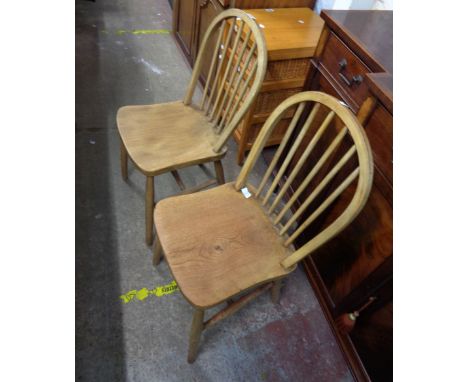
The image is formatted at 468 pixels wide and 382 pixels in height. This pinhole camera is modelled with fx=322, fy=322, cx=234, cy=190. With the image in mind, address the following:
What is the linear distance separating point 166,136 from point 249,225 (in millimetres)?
530

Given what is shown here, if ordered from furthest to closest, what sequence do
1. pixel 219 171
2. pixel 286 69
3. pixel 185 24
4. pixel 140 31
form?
pixel 140 31 < pixel 185 24 < pixel 286 69 < pixel 219 171

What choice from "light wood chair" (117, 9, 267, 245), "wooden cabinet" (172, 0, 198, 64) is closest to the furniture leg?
"light wood chair" (117, 9, 267, 245)

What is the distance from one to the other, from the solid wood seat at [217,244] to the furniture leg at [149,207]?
0.73 feet

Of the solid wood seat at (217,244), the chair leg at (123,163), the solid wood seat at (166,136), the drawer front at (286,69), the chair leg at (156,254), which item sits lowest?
the chair leg at (156,254)

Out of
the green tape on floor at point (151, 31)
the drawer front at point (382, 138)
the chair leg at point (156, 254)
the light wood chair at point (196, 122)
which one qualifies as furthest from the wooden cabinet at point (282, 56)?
the green tape on floor at point (151, 31)

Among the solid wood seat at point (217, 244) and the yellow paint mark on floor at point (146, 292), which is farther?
the yellow paint mark on floor at point (146, 292)

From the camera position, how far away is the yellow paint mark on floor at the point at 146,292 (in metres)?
1.33

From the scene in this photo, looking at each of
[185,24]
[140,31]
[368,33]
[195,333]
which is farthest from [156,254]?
[140,31]

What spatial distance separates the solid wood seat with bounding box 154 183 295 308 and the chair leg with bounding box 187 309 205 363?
0.10 meters

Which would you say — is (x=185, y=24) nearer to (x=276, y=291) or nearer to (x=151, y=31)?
(x=151, y=31)

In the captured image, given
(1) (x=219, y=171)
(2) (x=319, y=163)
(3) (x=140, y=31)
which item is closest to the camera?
(2) (x=319, y=163)

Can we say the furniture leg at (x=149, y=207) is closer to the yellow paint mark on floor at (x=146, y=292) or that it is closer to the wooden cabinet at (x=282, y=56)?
the yellow paint mark on floor at (x=146, y=292)

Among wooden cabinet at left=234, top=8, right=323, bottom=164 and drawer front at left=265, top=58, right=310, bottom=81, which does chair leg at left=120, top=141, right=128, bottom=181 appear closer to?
wooden cabinet at left=234, top=8, right=323, bottom=164

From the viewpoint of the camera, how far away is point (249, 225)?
3.55 ft
